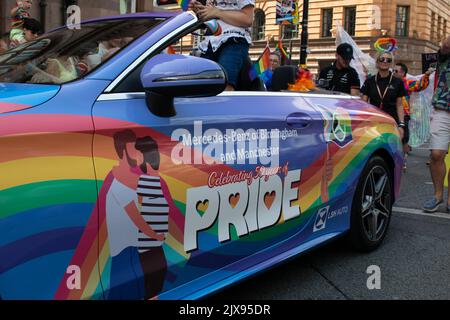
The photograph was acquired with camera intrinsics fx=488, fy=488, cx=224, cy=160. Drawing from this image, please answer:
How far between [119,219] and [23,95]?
59cm

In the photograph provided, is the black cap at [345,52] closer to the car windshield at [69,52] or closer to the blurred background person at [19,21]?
the blurred background person at [19,21]

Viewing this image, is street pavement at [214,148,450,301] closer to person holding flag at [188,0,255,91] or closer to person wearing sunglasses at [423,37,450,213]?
person wearing sunglasses at [423,37,450,213]

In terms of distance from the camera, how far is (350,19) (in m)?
34.4

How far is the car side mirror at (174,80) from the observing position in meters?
2.02

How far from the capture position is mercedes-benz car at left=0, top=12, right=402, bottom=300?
167 cm

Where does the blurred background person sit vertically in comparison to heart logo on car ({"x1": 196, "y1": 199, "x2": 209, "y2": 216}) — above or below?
above

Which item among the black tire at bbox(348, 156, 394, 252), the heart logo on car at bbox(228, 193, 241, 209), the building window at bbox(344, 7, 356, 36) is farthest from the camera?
the building window at bbox(344, 7, 356, 36)

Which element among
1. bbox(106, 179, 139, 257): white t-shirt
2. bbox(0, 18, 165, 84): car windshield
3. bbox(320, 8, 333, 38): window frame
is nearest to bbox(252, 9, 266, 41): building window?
bbox(320, 8, 333, 38): window frame

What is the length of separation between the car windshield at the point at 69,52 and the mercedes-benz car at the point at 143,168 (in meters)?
0.01

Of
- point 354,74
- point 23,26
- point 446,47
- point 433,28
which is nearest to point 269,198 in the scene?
point 446,47

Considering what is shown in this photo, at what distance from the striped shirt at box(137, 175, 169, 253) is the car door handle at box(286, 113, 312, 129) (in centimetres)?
109

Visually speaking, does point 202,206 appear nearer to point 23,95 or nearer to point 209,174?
point 209,174
